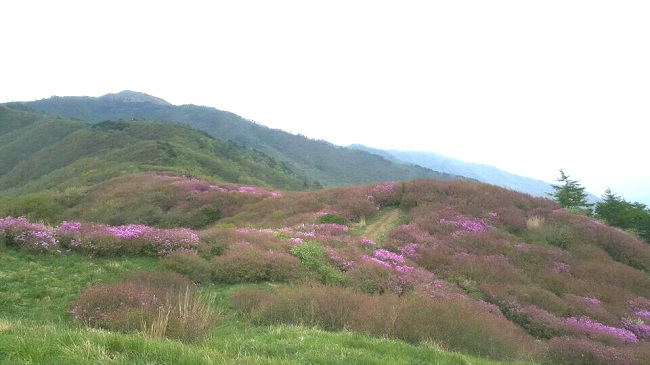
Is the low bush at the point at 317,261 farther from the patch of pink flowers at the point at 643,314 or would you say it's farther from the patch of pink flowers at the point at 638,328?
the patch of pink flowers at the point at 643,314

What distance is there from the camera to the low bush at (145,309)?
7996mm

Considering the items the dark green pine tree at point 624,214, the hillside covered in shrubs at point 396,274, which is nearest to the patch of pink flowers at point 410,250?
the hillside covered in shrubs at point 396,274

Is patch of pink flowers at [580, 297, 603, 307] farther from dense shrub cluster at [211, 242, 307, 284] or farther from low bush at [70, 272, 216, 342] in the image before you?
low bush at [70, 272, 216, 342]

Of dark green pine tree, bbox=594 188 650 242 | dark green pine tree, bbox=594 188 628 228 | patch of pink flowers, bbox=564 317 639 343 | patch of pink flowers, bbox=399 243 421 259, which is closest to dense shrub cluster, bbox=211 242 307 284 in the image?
patch of pink flowers, bbox=399 243 421 259

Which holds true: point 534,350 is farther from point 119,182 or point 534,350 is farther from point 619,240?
point 119,182

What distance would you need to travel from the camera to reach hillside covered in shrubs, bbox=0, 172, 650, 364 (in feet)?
32.7

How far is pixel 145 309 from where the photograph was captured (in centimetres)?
901

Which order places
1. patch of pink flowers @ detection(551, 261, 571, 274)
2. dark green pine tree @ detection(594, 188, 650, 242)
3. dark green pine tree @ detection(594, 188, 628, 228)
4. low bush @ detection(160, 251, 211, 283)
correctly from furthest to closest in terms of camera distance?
dark green pine tree @ detection(594, 188, 628, 228) → dark green pine tree @ detection(594, 188, 650, 242) → patch of pink flowers @ detection(551, 261, 571, 274) → low bush @ detection(160, 251, 211, 283)

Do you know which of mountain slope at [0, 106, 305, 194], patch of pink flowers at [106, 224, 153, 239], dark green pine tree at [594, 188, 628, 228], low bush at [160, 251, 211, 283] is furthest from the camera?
mountain slope at [0, 106, 305, 194]

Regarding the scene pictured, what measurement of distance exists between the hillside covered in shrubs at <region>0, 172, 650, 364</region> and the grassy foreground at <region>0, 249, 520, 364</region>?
0.28 meters

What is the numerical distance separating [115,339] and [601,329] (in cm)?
1416

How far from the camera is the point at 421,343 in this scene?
8.69 meters

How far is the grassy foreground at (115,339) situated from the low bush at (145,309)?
0.38 meters

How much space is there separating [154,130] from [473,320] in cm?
11847
